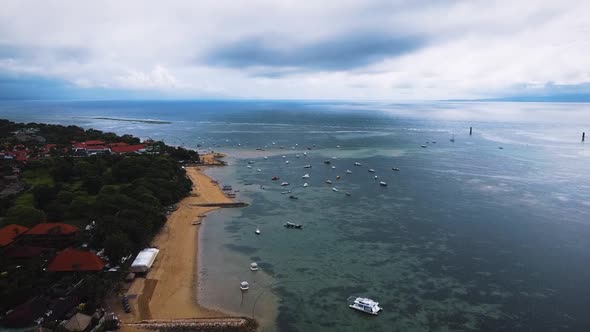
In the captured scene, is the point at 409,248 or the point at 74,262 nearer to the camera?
the point at 74,262

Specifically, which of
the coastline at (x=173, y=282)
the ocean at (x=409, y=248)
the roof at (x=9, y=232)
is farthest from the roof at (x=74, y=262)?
the ocean at (x=409, y=248)

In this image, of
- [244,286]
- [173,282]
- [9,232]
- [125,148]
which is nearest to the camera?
[244,286]

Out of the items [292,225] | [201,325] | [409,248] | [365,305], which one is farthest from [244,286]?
[409,248]

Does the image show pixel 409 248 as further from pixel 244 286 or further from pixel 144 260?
pixel 144 260

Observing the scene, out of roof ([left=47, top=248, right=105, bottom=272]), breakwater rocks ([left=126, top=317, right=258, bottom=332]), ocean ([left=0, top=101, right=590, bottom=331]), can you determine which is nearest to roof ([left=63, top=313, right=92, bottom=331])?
breakwater rocks ([left=126, top=317, right=258, bottom=332])

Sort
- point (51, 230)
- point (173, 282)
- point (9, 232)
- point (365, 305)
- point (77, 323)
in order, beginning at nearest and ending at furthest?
point (77, 323)
point (365, 305)
point (173, 282)
point (9, 232)
point (51, 230)

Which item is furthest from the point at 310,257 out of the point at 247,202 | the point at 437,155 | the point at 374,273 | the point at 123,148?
the point at 437,155
